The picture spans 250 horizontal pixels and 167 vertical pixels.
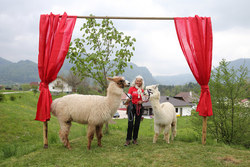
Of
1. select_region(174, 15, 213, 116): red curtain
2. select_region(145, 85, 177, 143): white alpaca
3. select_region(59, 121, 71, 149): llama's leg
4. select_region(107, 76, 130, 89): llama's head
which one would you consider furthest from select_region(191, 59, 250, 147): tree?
select_region(59, 121, 71, 149): llama's leg

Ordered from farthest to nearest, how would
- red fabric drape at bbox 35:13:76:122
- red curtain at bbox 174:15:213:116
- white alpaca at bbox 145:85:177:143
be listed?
white alpaca at bbox 145:85:177:143 → red curtain at bbox 174:15:213:116 → red fabric drape at bbox 35:13:76:122

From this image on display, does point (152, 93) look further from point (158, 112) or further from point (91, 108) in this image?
point (91, 108)

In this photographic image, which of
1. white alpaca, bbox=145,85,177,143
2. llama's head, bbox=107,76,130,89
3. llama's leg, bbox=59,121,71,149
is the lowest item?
llama's leg, bbox=59,121,71,149

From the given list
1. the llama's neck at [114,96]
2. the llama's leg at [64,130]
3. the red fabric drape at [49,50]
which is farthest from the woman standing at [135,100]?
the red fabric drape at [49,50]

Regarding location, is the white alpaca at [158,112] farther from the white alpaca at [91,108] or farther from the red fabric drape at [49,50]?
Result: the red fabric drape at [49,50]

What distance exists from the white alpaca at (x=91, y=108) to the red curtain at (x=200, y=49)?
5.94ft

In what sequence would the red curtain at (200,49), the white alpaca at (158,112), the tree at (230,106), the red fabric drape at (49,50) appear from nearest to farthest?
1. the red fabric drape at (49,50)
2. the red curtain at (200,49)
3. the white alpaca at (158,112)
4. the tree at (230,106)

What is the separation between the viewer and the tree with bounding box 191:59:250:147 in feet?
18.1

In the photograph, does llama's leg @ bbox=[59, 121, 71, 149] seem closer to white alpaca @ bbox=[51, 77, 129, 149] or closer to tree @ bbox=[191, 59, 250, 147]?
white alpaca @ bbox=[51, 77, 129, 149]

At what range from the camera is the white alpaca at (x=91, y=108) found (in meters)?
4.24

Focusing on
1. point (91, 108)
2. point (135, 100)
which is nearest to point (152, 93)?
point (135, 100)

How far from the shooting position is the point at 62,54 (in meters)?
4.53

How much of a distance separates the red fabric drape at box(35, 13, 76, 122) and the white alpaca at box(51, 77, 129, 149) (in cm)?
34

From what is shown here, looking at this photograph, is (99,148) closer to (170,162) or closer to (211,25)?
(170,162)
